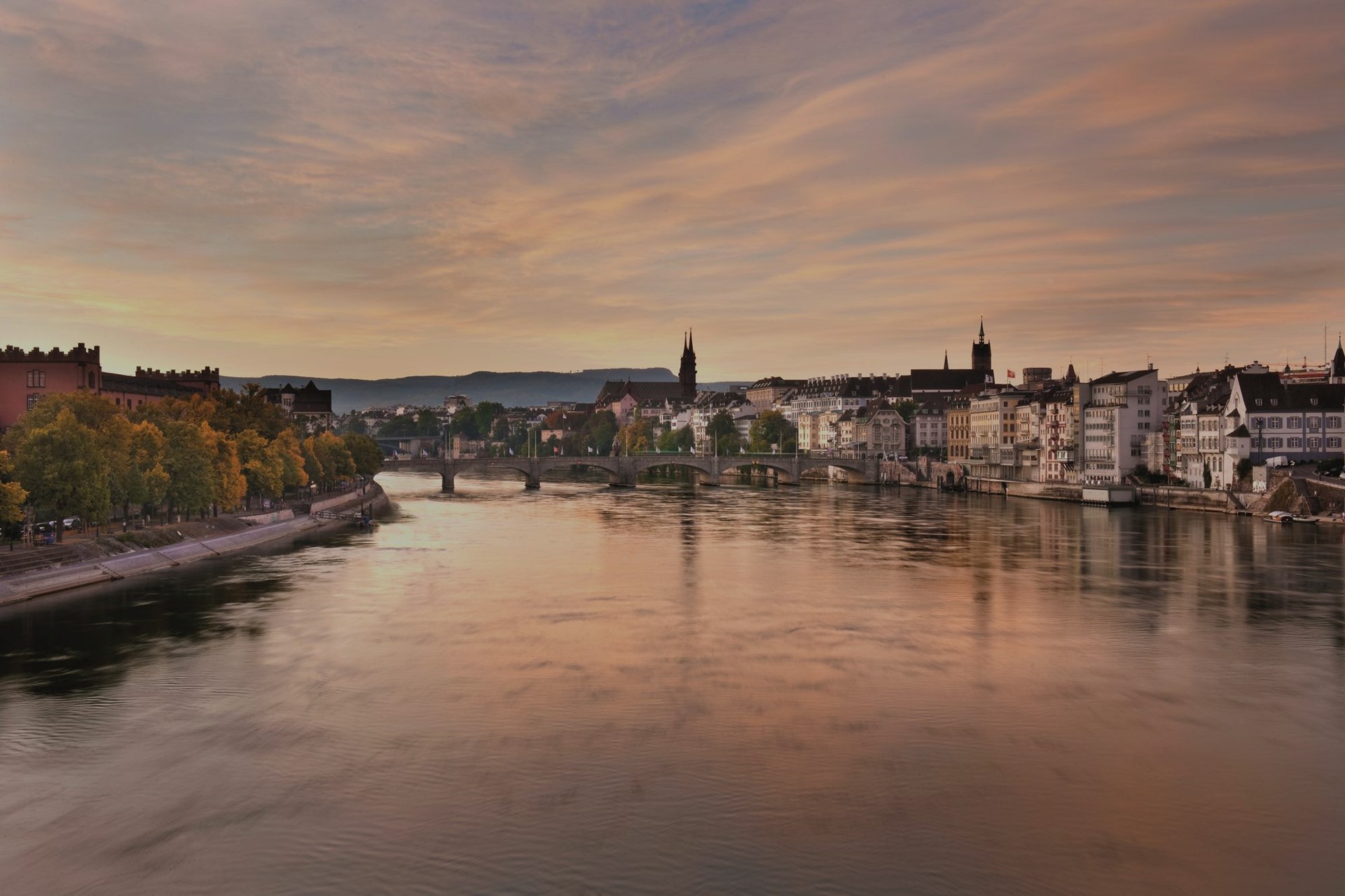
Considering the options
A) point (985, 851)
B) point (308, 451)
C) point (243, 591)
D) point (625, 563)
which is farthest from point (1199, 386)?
point (985, 851)

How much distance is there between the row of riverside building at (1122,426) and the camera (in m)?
85.2

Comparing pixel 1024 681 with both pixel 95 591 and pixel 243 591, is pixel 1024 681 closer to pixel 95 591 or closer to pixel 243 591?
pixel 243 591

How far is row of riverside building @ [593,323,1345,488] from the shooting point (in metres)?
85.2

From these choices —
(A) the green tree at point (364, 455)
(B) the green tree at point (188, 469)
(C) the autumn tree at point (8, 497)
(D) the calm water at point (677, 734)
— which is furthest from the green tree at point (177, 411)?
(A) the green tree at point (364, 455)

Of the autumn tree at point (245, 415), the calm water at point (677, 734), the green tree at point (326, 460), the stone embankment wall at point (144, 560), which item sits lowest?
the calm water at point (677, 734)

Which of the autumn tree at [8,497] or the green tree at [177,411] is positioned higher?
the green tree at [177,411]

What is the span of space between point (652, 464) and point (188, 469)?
2842 inches

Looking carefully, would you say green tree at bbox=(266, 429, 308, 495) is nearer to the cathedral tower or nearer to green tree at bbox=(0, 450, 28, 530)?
green tree at bbox=(0, 450, 28, 530)

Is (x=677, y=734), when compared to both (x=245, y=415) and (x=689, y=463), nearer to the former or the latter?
(x=245, y=415)

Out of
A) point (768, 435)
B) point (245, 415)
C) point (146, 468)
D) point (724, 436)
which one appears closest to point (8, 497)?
point (146, 468)

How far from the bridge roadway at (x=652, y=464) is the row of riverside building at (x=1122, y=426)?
1266cm

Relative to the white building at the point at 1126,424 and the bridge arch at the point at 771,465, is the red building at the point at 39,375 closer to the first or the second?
the bridge arch at the point at 771,465

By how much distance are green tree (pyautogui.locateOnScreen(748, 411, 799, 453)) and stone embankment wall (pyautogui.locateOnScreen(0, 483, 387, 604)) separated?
9970 cm

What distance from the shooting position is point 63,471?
47.5 m
